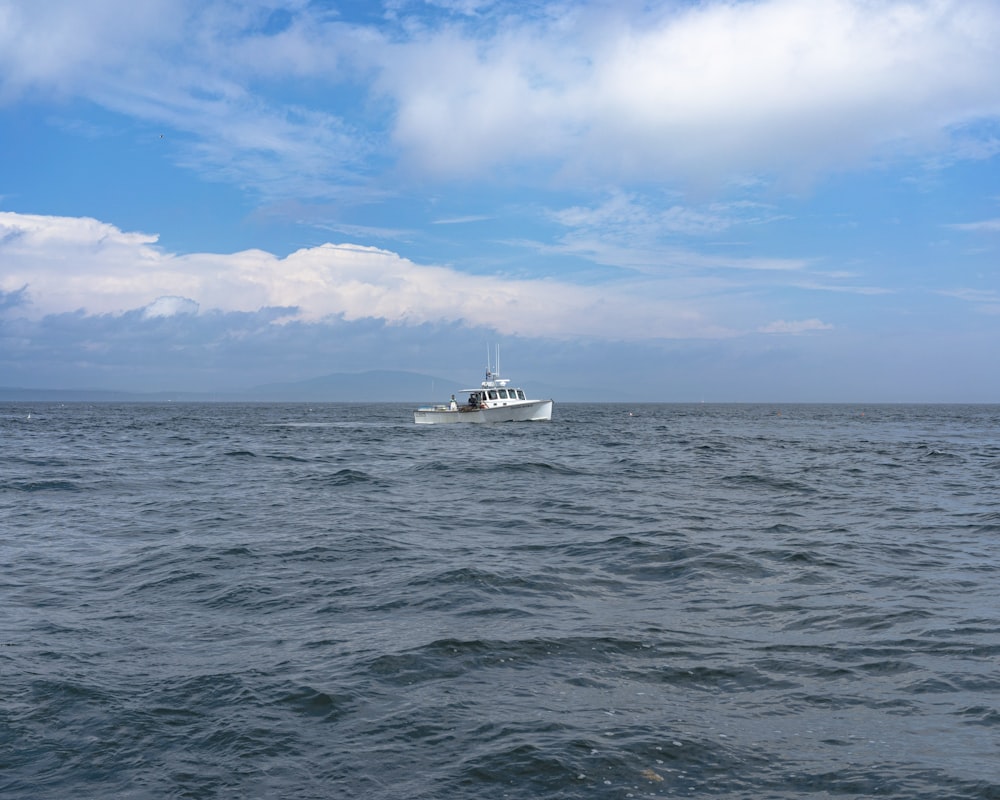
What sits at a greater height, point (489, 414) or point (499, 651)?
point (489, 414)

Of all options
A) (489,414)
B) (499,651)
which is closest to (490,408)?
(489,414)

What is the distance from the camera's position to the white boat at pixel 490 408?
74.1 meters

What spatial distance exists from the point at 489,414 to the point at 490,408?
0.68 metres

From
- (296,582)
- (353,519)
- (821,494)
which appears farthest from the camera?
(821,494)

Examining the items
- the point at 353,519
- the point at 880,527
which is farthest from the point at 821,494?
the point at 353,519

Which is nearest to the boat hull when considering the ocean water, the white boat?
the white boat

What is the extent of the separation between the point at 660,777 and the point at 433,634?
4285 mm

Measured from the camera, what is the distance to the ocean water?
630 cm

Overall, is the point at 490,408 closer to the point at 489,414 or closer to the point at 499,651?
the point at 489,414

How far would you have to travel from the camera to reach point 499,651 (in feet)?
30.3

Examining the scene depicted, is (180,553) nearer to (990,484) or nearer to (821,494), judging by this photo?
(821,494)

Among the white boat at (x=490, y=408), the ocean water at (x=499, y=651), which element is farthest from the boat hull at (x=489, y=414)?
the ocean water at (x=499, y=651)

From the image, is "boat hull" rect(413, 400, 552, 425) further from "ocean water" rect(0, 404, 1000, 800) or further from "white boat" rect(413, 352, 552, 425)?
"ocean water" rect(0, 404, 1000, 800)

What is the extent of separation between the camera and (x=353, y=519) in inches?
773
